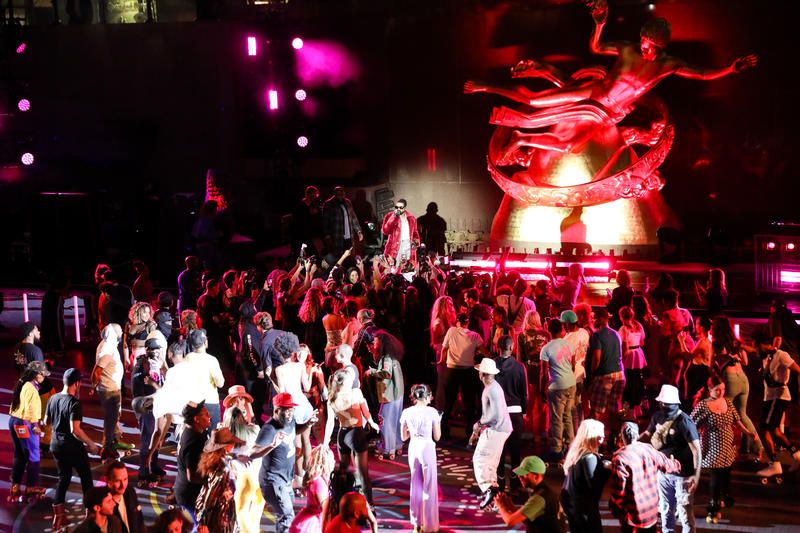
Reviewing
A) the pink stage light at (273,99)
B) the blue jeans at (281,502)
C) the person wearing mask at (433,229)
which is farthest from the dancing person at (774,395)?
the pink stage light at (273,99)

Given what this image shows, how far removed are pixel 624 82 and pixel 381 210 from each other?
18.1 feet

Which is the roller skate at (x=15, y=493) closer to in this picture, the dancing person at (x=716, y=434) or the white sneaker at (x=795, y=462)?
the dancing person at (x=716, y=434)

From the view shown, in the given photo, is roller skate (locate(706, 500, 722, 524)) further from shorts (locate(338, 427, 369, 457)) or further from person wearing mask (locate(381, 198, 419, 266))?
person wearing mask (locate(381, 198, 419, 266))

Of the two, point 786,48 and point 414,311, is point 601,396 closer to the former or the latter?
point 414,311

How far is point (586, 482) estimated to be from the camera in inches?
258

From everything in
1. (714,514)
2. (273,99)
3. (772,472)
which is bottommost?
(714,514)

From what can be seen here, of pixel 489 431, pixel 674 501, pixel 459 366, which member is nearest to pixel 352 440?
pixel 489 431

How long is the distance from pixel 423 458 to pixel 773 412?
356 centimetres

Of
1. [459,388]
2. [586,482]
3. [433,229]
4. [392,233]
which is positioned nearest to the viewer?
[586,482]

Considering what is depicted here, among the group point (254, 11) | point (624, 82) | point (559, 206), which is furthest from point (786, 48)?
point (254, 11)

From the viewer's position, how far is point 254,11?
20266mm

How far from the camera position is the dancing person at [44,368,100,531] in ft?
26.2

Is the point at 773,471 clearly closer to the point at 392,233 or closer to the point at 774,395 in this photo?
the point at 774,395

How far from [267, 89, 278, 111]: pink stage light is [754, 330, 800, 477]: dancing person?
1241cm
